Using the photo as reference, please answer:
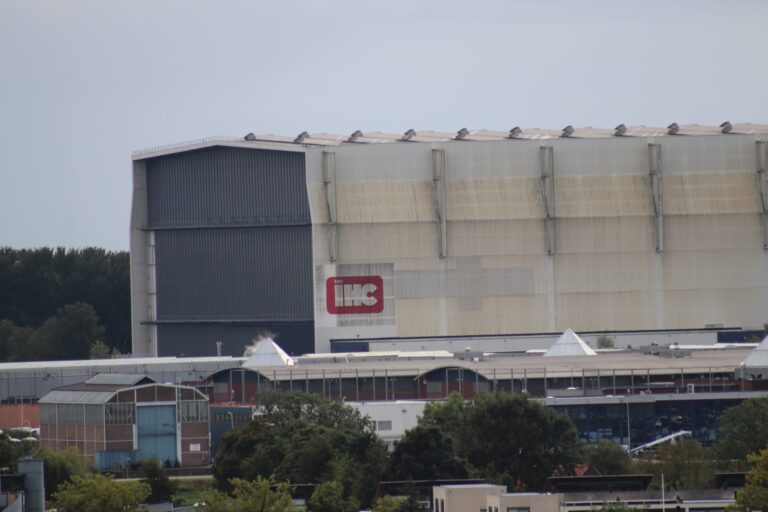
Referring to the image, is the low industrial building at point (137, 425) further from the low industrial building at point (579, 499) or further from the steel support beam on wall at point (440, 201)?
the steel support beam on wall at point (440, 201)

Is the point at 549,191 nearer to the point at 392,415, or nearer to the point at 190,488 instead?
the point at 392,415

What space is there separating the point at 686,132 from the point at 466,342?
1531 cm

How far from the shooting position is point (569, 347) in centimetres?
9762

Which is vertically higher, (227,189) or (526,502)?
(227,189)

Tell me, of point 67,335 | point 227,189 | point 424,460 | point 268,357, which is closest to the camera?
point 424,460

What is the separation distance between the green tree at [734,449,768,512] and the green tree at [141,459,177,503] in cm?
1956

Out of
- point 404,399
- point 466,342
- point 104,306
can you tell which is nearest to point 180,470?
point 404,399

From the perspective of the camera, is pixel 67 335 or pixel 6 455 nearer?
pixel 6 455

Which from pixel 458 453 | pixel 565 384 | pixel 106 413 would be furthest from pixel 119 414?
pixel 458 453

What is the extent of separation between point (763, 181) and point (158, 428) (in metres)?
39.6

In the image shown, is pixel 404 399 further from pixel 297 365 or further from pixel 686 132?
pixel 686 132

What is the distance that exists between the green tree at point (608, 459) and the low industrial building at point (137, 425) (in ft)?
60.3

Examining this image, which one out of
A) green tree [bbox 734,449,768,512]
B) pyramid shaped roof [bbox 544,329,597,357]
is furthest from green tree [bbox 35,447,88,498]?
pyramid shaped roof [bbox 544,329,597,357]

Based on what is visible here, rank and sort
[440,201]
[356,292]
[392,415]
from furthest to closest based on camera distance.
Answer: [356,292] < [440,201] < [392,415]
